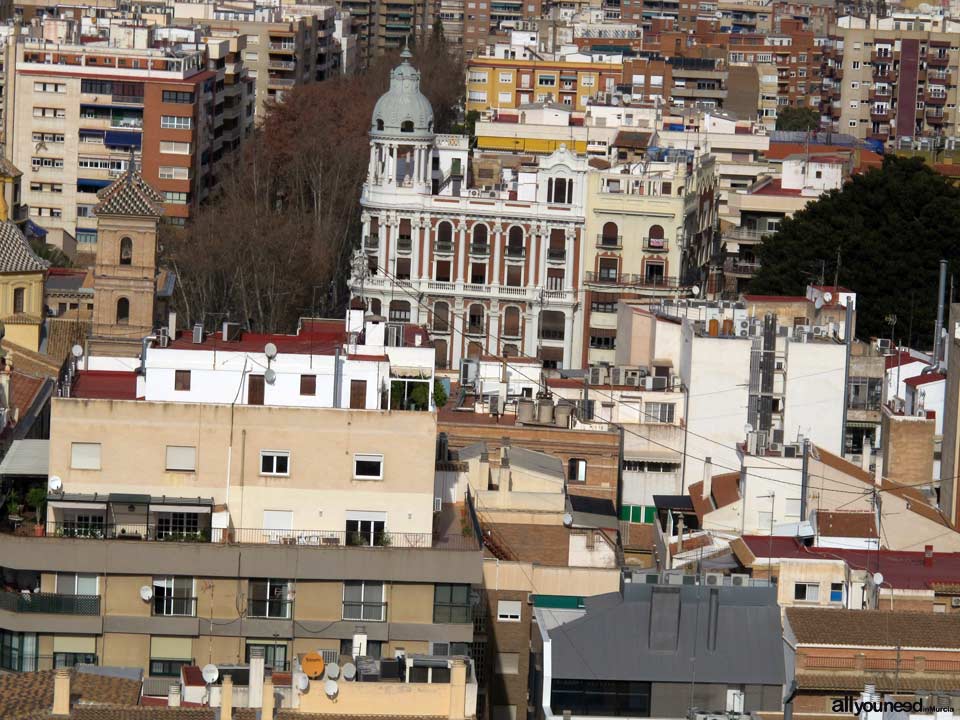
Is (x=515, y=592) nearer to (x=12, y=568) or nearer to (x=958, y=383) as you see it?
(x=12, y=568)

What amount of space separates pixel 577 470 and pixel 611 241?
2876 centimetres

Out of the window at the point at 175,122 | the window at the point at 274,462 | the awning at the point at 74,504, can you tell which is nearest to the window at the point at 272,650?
the window at the point at 274,462

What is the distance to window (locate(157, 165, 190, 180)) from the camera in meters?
103

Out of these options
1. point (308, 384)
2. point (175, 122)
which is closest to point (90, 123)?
point (175, 122)

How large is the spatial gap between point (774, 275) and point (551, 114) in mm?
25809

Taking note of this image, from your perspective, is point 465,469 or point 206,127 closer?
point 465,469

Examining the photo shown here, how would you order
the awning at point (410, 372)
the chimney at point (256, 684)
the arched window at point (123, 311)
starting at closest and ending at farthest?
the chimney at point (256, 684)
the awning at point (410, 372)
the arched window at point (123, 311)

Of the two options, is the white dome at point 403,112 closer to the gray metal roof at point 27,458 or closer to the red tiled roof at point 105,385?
the red tiled roof at point 105,385

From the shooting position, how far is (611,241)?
82562 mm

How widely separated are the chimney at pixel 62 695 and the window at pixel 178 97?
241 feet

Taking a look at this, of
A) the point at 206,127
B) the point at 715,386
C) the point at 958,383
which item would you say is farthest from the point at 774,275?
the point at 206,127

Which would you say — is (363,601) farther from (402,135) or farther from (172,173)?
(172,173)

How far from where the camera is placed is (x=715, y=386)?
58781 mm

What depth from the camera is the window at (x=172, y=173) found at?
10344cm
